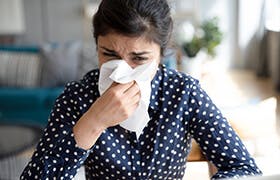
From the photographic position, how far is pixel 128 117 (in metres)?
1.04

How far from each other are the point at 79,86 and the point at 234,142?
0.39m

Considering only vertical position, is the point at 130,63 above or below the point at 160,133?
above

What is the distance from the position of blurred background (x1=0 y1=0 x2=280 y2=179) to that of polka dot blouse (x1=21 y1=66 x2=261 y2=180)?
90mm

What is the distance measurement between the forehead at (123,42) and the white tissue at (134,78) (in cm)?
3

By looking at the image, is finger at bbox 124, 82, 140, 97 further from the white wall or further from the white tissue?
the white wall

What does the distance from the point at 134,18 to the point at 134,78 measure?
13 cm

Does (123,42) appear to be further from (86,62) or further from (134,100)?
(86,62)

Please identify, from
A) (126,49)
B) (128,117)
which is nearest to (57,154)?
(128,117)

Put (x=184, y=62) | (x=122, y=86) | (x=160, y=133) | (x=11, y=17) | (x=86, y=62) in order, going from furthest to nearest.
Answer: (x=11, y=17)
(x=86, y=62)
(x=184, y=62)
(x=160, y=133)
(x=122, y=86)

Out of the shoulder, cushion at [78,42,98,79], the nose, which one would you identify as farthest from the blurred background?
the nose

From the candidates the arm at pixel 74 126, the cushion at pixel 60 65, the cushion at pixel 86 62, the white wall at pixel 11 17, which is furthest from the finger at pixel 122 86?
the white wall at pixel 11 17

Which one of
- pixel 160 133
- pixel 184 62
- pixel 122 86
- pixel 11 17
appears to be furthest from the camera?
pixel 11 17

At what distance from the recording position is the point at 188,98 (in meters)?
1.12

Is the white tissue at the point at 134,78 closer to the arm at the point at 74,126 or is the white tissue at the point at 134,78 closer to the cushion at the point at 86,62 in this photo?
the arm at the point at 74,126
